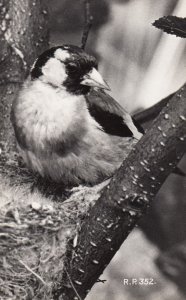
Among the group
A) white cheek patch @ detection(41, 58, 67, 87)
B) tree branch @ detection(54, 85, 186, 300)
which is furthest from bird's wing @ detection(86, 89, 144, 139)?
tree branch @ detection(54, 85, 186, 300)

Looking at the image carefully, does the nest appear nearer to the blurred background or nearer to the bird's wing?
the bird's wing

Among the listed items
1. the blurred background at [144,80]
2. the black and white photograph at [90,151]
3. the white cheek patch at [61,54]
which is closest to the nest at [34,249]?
the black and white photograph at [90,151]

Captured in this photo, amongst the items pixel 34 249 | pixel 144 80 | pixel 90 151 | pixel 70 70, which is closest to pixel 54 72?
pixel 70 70

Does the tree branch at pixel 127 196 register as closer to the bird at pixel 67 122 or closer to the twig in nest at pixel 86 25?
the bird at pixel 67 122

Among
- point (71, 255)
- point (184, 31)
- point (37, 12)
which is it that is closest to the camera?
point (184, 31)

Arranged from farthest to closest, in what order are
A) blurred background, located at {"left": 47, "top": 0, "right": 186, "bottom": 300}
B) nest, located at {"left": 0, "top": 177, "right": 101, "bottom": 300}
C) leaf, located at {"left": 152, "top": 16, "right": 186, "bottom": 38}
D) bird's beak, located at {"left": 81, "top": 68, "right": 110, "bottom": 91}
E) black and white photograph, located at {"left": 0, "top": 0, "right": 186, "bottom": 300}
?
blurred background, located at {"left": 47, "top": 0, "right": 186, "bottom": 300} < bird's beak, located at {"left": 81, "top": 68, "right": 110, "bottom": 91} < nest, located at {"left": 0, "top": 177, "right": 101, "bottom": 300} < black and white photograph, located at {"left": 0, "top": 0, "right": 186, "bottom": 300} < leaf, located at {"left": 152, "top": 16, "right": 186, "bottom": 38}

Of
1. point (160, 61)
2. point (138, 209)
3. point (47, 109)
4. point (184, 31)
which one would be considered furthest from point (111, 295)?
point (184, 31)

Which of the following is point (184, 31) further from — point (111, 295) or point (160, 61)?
point (111, 295)
